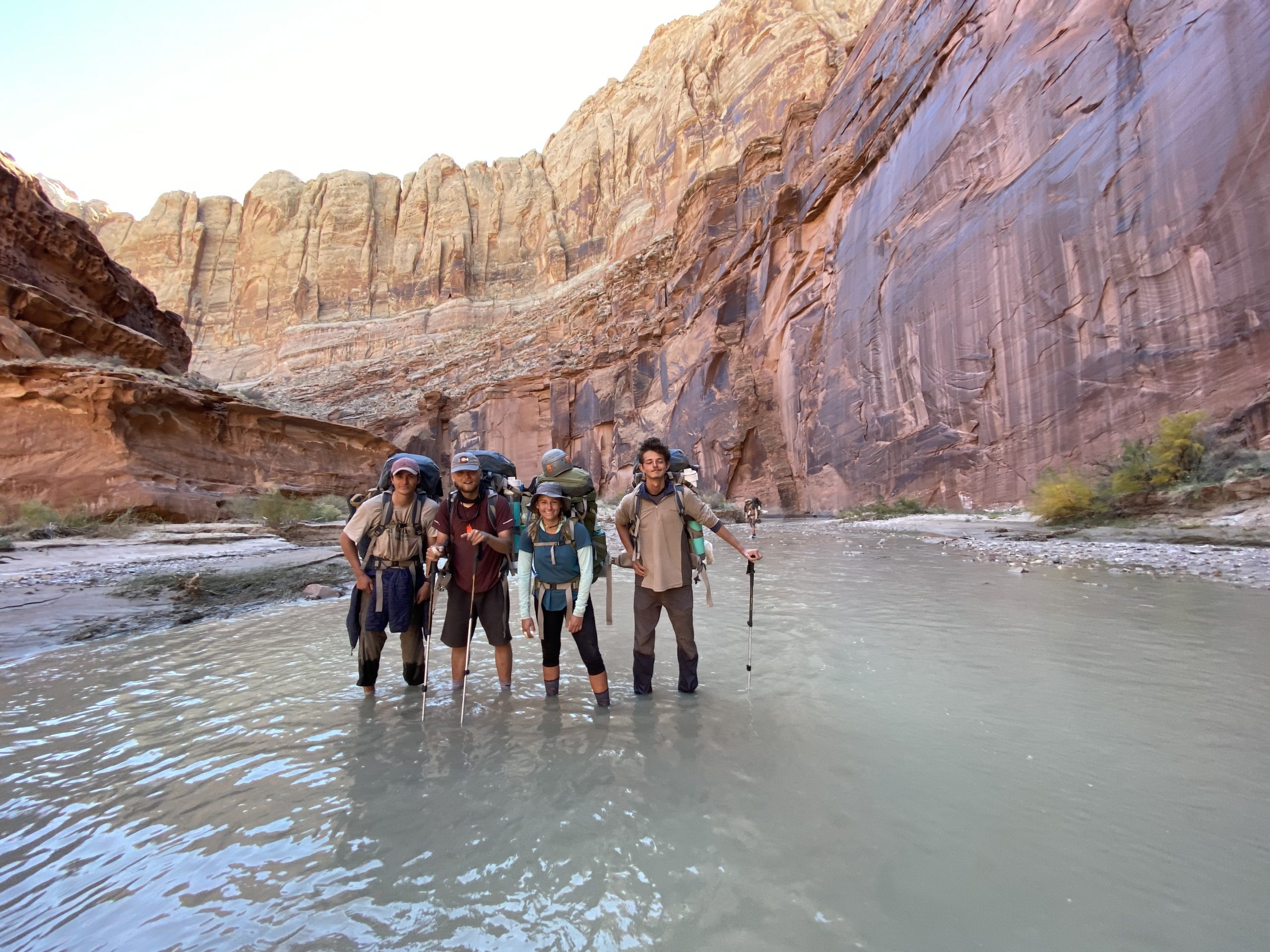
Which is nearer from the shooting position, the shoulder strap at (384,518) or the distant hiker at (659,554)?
the distant hiker at (659,554)

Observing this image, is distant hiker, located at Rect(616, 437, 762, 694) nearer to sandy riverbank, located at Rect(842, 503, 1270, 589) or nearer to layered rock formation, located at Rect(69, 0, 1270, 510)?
sandy riverbank, located at Rect(842, 503, 1270, 589)

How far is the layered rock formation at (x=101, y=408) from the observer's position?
1358 cm

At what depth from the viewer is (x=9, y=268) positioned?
1564cm

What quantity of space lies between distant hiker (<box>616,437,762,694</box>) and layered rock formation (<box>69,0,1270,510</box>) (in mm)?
12840

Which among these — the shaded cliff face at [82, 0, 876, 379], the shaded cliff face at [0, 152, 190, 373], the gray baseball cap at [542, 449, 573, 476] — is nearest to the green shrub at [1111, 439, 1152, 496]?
the gray baseball cap at [542, 449, 573, 476]

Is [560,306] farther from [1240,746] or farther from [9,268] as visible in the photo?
[1240,746]

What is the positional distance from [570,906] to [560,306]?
56111 mm

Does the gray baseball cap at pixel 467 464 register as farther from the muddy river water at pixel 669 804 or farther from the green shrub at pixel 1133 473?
the green shrub at pixel 1133 473

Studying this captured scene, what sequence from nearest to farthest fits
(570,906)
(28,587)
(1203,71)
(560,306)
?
(570,906)
(28,587)
(1203,71)
(560,306)

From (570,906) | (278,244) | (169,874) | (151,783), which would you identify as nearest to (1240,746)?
(570,906)

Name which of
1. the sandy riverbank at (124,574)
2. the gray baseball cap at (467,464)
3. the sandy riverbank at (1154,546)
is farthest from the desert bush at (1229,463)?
the sandy riverbank at (124,574)

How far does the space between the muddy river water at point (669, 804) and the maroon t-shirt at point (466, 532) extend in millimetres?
803

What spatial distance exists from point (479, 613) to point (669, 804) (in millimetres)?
1972

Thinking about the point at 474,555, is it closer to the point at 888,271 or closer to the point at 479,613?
the point at 479,613
